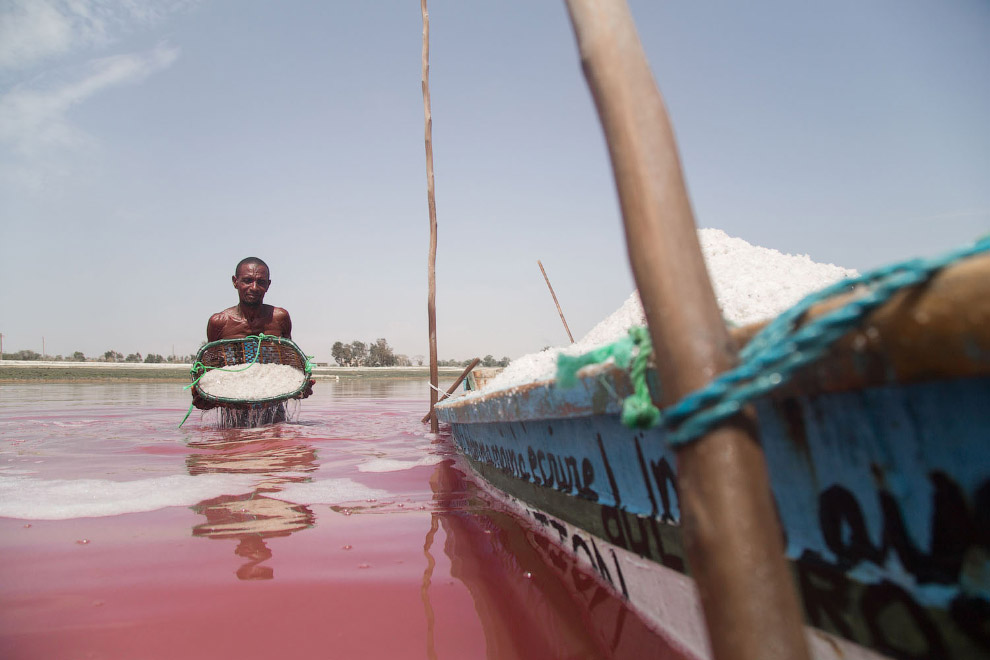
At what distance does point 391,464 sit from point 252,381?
305 cm

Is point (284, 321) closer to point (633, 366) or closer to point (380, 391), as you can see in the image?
point (633, 366)

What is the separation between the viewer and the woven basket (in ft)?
21.8

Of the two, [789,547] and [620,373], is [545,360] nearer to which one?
[620,373]

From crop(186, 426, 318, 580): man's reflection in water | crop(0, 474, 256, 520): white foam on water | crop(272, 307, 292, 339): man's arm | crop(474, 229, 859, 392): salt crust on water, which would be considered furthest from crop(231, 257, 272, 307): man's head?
crop(474, 229, 859, 392): salt crust on water

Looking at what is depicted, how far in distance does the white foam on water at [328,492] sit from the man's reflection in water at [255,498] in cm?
9

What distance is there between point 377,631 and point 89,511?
6.98 feet

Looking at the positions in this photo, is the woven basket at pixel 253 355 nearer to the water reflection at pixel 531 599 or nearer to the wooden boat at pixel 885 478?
the water reflection at pixel 531 599

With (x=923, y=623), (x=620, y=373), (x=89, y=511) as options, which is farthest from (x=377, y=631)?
(x=89, y=511)

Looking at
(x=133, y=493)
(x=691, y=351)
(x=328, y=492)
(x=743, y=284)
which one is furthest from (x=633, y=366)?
(x=133, y=493)

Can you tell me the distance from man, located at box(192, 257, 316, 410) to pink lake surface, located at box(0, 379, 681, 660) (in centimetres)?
321

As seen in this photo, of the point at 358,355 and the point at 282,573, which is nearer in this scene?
the point at 282,573

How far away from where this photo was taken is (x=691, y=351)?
91cm

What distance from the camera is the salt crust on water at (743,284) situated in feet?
5.85

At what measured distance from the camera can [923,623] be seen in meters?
0.85
